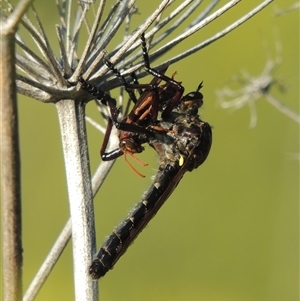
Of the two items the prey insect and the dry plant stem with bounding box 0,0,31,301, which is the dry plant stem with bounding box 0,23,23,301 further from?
the prey insect

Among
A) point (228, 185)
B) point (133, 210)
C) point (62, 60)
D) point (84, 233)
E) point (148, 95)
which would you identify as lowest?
point (84, 233)

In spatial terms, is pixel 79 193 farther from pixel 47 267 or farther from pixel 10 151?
pixel 10 151

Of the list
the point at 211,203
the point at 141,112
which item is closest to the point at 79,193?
A: the point at 141,112

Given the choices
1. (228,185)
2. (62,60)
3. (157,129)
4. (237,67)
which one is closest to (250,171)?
(228,185)

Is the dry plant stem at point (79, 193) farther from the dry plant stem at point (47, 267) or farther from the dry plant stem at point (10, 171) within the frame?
the dry plant stem at point (10, 171)

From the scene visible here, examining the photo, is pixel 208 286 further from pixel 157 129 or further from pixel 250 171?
pixel 157 129

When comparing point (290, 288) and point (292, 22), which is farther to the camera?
point (292, 22)
